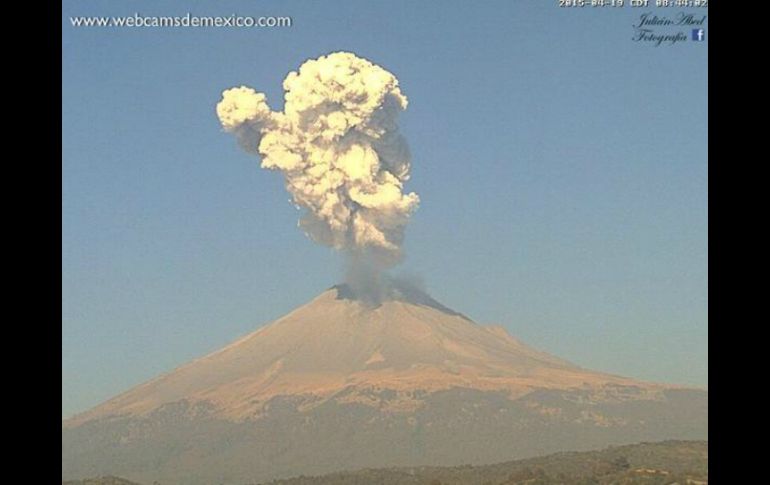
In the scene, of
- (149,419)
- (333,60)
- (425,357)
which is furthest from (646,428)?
(333,60)

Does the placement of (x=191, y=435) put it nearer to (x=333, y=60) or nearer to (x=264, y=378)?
(x=264, y=378)

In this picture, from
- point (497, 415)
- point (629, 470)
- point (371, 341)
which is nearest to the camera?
point (629, 470)

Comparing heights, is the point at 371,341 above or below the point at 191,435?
above

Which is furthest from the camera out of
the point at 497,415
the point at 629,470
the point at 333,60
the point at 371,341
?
the point at 371,341

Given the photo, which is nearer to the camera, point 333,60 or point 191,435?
point 333,60

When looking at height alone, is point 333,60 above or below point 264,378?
above

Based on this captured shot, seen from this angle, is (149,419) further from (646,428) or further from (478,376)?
(646,428)
